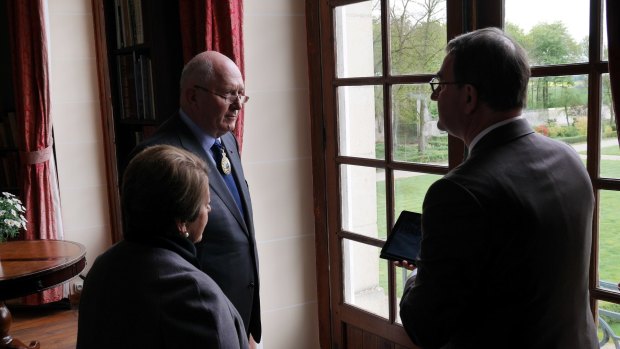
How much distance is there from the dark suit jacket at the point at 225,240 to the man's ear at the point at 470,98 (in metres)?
0.95

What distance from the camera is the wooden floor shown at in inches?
166

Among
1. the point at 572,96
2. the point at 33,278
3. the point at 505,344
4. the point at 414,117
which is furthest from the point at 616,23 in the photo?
the point at 33,278

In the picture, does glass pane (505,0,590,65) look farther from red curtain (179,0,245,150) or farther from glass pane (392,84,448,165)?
red curtain (179,0,245,150)

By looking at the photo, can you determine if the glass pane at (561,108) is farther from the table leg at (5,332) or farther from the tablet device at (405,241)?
the table leg at (5,332)

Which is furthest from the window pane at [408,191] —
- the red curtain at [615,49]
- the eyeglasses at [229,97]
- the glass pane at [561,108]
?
the red curtain at [615,49]

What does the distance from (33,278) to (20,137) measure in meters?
1.89

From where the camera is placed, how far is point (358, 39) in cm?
284

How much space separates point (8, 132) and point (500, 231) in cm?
470

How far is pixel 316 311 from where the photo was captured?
3.36 meters

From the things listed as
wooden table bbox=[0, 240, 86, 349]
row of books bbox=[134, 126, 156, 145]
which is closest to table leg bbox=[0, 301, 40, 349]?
wooden table bbox=[0, 240, 86, 349]

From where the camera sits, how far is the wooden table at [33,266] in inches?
116

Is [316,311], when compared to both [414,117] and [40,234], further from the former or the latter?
[40,234]

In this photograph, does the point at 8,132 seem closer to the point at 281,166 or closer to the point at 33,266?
the point at 33,266

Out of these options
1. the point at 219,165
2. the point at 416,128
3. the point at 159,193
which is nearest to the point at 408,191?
the point at 416,128
